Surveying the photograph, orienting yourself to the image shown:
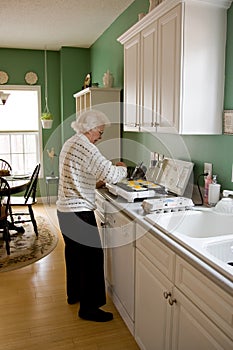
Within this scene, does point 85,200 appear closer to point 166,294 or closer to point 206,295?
point 166,294

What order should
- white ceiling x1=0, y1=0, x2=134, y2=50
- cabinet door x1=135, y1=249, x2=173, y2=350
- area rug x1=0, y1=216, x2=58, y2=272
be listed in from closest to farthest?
cabinet door x1=135, y1=249, x2=173, y2=350
area rug x1=0, y1=216, x2=58, y2=272
white ceiling x1=0, y1=0, x2=134, y2=50

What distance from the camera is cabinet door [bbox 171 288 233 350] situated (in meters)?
1.25

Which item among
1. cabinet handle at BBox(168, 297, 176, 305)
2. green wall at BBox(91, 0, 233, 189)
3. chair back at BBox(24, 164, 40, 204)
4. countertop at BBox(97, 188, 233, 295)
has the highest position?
green wall at BBox(91, 0, 233, 189)

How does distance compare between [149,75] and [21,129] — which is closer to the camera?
[149,75]

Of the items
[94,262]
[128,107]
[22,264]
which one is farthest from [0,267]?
[128,107]

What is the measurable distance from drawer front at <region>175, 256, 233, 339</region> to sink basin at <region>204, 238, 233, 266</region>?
0.62ft

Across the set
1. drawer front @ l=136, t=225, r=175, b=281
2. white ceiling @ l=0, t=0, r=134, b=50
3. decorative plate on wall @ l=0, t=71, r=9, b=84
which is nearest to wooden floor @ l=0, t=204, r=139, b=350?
drawer front @ l=136, t=225, r=175, b=281

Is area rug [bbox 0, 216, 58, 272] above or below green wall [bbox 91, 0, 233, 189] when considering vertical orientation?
below

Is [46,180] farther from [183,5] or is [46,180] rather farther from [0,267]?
[183,5]

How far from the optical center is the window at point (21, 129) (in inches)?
230

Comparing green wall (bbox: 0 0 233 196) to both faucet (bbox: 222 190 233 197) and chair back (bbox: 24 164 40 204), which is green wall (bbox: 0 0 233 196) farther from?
chair back (bbox: 24 164 40 204)

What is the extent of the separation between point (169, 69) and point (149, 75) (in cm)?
35

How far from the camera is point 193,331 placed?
1.41 meters

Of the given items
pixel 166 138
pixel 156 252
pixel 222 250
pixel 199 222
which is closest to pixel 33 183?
pixel 166 138
